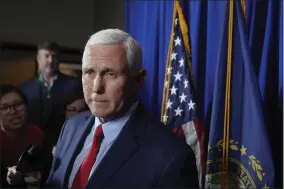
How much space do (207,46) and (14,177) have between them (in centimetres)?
120

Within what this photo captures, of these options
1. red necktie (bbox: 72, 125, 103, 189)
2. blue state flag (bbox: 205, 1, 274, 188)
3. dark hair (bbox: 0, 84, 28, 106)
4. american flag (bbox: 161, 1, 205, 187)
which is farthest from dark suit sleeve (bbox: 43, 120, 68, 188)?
blue state flag (bbox: 205, 1, 274, 188)

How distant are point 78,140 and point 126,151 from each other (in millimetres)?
263

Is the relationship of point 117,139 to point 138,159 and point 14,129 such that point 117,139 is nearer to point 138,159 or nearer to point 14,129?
point 138,159

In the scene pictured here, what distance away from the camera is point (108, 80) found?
1812mm

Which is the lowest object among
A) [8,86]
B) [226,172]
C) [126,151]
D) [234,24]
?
[226,172]

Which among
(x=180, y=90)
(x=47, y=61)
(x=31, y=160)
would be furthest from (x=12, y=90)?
(x=180, y=90)

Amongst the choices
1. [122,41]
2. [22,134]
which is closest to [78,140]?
[22,134]

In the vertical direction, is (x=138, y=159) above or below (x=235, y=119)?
below

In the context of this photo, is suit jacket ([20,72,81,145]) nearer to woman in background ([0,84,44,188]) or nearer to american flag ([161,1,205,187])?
woman in background ([0,84,44,188])

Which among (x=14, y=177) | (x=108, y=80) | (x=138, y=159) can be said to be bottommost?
(x=14, y=177)

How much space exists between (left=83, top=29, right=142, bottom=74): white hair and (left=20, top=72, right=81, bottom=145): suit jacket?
245 millimetres

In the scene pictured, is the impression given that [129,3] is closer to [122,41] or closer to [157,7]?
[157,7]

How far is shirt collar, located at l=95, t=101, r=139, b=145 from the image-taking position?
1.85 meters

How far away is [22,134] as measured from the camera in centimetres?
193
